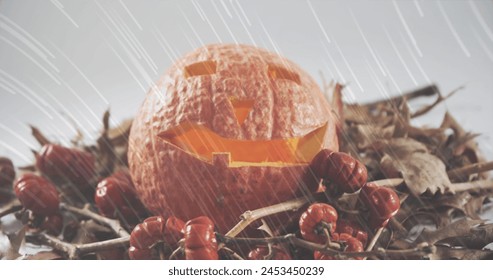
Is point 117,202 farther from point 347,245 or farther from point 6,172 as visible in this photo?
point 347,245

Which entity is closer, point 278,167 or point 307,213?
point 307,213

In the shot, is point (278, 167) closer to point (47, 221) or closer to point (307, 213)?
point (307, 213)

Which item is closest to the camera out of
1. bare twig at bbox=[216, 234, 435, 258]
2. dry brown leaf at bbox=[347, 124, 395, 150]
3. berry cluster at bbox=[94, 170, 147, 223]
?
bare twig at bbox=[216, 234, 435, 258]

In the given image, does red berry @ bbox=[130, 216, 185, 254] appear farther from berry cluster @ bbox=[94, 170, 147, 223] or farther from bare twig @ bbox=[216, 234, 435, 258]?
berry cluster @ bbox=[94, 170, 147, 223]

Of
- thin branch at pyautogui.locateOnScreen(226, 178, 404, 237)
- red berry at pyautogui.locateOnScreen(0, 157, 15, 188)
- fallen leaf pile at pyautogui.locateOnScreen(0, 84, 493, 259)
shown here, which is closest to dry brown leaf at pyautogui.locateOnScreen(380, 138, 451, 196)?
fallen leaf pile at pyautogui.locateOnScreen(0, 84, 493, 259)

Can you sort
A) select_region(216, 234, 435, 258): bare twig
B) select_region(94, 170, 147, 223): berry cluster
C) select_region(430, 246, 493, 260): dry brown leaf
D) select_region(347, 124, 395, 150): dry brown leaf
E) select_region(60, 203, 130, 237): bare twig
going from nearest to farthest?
select_region(216, 234, 435, 258): bare twig
select_region(430, 246, 493, 260): dry brown leaf
select_region(60, 203, 130, 237): bare twig
select_region(94, 170, 147, 223): berry cluster
select_region(347, 124, 395, 150): dry brown leaf

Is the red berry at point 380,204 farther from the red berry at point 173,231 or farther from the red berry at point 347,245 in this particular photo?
the red berry at point 173,231

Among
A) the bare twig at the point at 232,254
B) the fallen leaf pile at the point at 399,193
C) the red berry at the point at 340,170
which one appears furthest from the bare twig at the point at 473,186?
the bare twig at the point at 232,254
